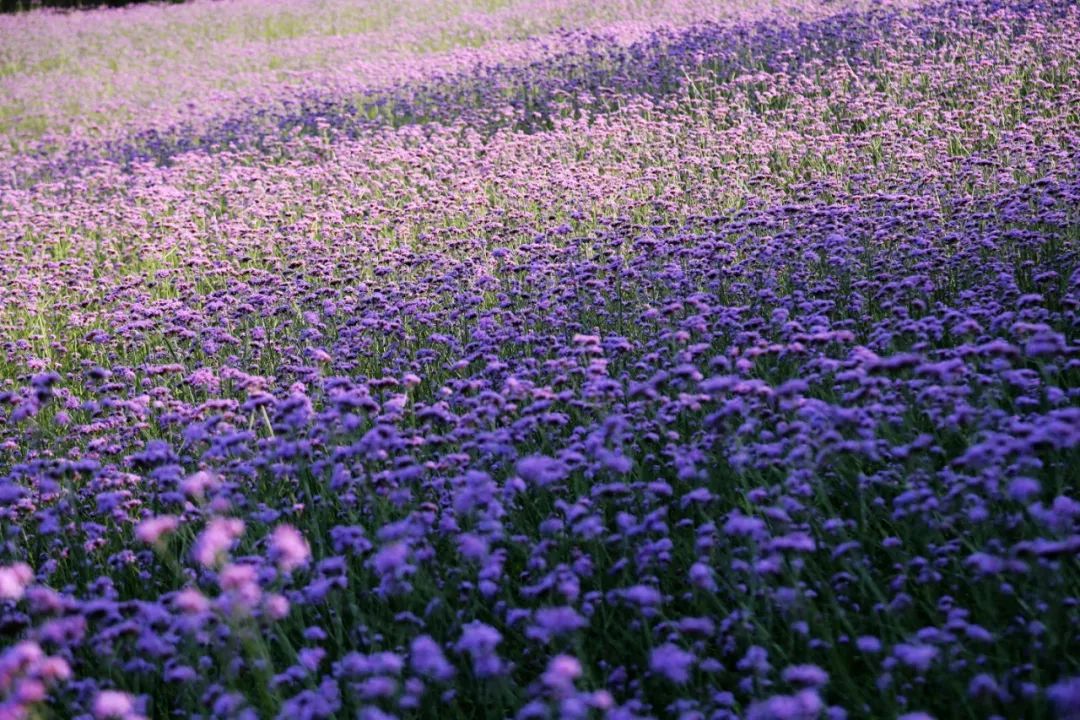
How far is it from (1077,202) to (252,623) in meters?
5.11

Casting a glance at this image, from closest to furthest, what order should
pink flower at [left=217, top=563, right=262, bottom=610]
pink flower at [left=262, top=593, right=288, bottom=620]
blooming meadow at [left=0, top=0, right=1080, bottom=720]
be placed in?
pink flower at [left=217, top=563, right=262, bottom=610]
pink flower at [left=262, top=593, right=288, bottom=620]
blooming meadow at [left=0, top=0, right=1080, bottom=720]

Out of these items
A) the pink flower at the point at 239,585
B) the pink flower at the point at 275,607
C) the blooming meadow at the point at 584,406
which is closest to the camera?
the pink flower at the point at 239,585

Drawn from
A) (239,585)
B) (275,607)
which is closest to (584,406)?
(275,607)

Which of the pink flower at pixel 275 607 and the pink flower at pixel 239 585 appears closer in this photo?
the pink flower at pixel 239 585

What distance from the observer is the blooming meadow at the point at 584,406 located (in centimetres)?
303

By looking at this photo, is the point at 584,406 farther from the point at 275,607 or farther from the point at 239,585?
the point at 239,585

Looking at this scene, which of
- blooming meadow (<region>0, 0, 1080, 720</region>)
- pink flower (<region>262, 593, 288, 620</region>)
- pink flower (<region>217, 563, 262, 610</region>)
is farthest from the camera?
blooming meadow (<region>0, 0, 1080, 720</region>)

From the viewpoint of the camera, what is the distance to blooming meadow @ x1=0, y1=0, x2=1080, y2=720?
3.03m

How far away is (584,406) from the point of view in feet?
14.0

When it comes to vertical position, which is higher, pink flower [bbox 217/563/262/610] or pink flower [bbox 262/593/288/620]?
pink flower [bbox 217/563/262/610]

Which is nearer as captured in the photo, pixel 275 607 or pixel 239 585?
pixel 239 585

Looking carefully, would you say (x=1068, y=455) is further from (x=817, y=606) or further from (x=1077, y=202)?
(x=1077, y=202)

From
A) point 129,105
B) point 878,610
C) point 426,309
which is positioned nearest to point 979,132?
point 426,309

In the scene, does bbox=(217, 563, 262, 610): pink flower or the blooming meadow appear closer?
bbox=(217, 563, 262, 610): pink flower
